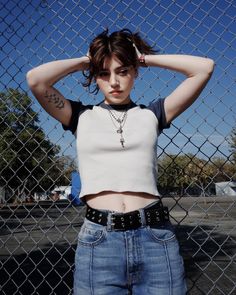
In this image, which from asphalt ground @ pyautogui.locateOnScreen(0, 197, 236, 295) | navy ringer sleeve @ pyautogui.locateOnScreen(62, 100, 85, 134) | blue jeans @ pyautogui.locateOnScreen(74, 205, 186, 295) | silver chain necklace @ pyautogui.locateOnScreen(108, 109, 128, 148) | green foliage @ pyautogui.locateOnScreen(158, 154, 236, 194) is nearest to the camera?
blue jeans @ pyautogui.locateOnScreen(74, 205, 186, 295)

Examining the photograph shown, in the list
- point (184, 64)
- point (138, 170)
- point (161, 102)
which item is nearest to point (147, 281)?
point (138, 170)

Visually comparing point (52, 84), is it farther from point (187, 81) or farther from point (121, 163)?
point (187, 81)

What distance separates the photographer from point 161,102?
2076mm

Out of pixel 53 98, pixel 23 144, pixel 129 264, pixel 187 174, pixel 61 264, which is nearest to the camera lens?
pixel 129 264

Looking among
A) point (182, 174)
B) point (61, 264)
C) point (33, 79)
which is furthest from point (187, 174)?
point (61, 264)

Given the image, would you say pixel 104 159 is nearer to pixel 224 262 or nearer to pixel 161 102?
pixel 161 102

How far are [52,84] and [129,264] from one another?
1.05 metres

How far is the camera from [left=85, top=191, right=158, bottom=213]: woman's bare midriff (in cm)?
187

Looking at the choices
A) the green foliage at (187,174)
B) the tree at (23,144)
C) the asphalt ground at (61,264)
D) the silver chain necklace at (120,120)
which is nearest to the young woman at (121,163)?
the silver chain necklace at (120,120)

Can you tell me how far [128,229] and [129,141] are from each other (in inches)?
18.1

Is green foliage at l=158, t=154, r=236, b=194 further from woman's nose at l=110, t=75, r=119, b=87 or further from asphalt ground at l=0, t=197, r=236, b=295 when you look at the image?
woman's nose at l=110, t=75, r=119, b=87

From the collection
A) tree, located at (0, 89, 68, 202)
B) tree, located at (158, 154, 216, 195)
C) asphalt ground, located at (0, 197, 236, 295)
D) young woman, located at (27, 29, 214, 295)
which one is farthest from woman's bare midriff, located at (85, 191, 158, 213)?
asphalt ground, located at (0, 197, 236, 295)

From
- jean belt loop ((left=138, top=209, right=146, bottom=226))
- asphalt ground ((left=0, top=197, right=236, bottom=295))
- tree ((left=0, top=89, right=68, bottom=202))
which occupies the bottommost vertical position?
asphalt ground ((left=0, top=197, right=236, bottom=295))

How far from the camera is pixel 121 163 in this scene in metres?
1.93
